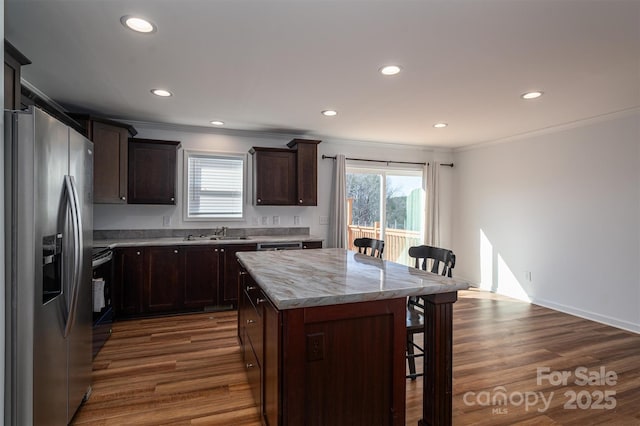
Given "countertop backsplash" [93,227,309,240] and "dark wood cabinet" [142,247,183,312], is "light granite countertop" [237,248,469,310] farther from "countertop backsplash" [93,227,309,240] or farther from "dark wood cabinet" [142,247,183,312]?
"countertop backsplash" [93,227,309,240]

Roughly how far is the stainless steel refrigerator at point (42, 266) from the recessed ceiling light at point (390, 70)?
2219 millimetres

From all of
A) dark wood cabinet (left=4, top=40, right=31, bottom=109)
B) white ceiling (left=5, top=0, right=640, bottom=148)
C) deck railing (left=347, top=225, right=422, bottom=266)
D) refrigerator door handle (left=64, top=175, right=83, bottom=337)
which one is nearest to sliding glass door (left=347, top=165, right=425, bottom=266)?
deck railing (left=347, top=225, right=422, bottom=266)

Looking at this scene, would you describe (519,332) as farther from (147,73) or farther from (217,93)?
(147,73)

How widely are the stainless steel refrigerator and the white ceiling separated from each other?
904mm

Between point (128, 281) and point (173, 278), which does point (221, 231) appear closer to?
point (173, 278)

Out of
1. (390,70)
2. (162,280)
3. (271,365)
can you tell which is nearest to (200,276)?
(162,280)

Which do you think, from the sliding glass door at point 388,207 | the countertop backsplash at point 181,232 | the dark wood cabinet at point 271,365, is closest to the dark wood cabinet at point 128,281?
the countertop backsplash at point 181,232

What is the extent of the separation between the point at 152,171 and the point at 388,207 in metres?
3.83

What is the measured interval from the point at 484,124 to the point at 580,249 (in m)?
2.01

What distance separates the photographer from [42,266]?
1.54 m

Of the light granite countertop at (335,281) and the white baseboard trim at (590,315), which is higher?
the light granite countertop at (335,281)

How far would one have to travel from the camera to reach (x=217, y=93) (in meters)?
3.31

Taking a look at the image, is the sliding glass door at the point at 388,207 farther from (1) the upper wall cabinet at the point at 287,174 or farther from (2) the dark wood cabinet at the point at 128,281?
(2) the dark wood cabinet at the point at 128,281

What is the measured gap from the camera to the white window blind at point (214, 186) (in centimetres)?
476
